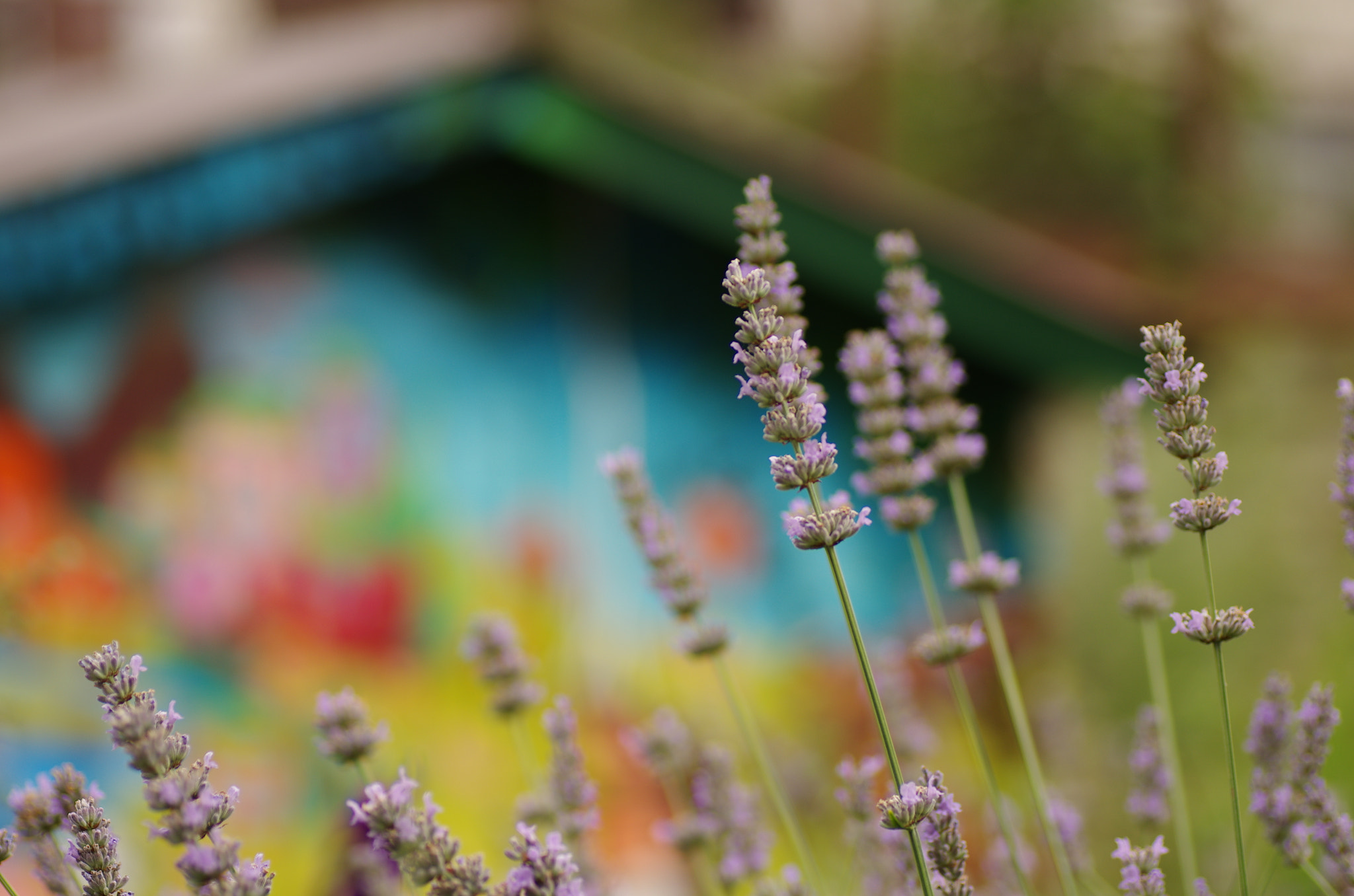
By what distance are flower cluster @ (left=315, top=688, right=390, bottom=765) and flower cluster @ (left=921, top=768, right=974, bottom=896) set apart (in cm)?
59

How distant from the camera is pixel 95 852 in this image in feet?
3.16

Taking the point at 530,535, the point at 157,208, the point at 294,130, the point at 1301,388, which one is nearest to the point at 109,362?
the point at 157,208

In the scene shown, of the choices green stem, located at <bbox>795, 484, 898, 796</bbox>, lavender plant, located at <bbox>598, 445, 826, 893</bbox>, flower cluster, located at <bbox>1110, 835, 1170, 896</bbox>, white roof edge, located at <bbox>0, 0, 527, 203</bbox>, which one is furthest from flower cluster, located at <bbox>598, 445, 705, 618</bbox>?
white roof edge, located at <bbox>0, 0, 527, 203</bbox>

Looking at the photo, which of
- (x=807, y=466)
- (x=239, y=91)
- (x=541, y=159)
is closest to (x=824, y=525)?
(x=807, y=466)

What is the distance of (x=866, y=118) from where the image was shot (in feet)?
→ 17.1

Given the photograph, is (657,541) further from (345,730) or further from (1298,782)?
(1298,782)

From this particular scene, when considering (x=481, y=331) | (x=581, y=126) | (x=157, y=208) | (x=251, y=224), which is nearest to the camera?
(x=157, y=208)

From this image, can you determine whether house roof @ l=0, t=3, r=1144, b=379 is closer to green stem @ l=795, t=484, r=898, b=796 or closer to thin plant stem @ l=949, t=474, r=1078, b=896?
thin plant stem @ l=949, t=474, r=1078, b=896

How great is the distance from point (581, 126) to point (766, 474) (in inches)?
73.2

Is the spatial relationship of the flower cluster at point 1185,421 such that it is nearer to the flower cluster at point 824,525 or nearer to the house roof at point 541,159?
the flower cluster at point 824,525

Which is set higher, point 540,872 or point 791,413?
point 791,413

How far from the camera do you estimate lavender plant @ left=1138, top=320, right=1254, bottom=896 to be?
1028mm

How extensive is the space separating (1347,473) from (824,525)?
0.61 m

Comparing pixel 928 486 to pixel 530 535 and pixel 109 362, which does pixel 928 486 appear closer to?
pixel 530 535
